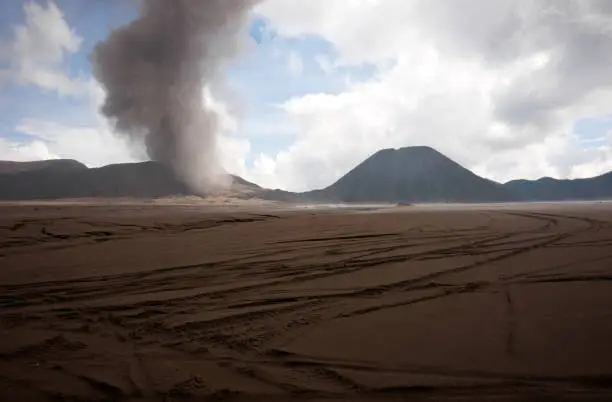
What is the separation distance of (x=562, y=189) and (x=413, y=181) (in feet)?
189

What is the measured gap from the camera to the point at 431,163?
406 ft

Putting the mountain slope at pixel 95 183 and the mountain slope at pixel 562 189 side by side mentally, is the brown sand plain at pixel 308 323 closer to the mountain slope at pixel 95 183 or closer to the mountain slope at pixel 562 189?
the mountain slope at pixel 95 183

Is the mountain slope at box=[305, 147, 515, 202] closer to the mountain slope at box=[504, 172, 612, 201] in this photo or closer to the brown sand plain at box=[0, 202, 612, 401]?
the mountain slope at box=[504, 172, 612, 201]

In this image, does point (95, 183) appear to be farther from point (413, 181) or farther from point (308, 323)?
point (413, 181)

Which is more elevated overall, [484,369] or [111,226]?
[111,226]

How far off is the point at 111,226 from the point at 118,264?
427cm

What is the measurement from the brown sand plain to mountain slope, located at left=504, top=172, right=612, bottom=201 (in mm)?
130703

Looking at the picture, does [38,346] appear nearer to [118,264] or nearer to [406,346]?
[118,264]

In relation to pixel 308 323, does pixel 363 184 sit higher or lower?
higher

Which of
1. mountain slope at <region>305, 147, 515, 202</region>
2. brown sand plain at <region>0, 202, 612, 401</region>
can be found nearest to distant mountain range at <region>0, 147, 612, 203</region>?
mountain slope at <region>305, 147, 515, 202</region>

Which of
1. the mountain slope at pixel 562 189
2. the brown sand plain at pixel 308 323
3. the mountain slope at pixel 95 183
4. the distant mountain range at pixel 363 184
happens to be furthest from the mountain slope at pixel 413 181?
the brown sand plain at pixel 308 323

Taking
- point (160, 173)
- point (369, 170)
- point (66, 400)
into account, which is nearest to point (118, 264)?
point (66, 400)

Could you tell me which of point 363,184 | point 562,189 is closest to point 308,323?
point 363,184

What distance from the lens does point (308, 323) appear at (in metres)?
3.56
